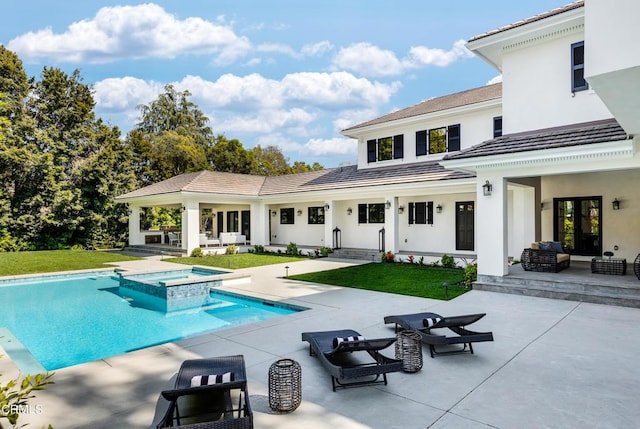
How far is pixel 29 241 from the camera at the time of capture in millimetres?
24688

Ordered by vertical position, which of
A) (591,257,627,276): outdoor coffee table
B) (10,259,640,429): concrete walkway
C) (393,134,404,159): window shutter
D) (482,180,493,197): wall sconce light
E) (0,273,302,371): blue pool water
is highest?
(393,134,404,159): window shutter

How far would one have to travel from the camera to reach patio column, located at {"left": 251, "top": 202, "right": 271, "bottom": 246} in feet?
79.5

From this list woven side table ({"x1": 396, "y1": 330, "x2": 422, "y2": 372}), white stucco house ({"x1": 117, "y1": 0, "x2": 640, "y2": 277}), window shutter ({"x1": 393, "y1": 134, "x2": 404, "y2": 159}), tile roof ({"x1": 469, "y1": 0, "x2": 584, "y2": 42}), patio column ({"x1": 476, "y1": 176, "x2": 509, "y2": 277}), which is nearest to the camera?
woven side table ({"x1": 396, "y1": 330, "x2": 422, "y2": 372})

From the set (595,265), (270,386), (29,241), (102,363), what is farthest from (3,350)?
(29,241)

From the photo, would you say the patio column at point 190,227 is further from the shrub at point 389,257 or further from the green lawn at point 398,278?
the shrub at point 389,257

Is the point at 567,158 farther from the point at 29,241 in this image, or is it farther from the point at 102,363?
the point at 29,241

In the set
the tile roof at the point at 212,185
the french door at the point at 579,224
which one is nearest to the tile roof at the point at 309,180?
the tile roof at the point at 212,185

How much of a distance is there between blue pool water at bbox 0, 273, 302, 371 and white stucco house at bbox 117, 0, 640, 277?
756 cm

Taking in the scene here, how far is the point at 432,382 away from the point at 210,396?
288cm


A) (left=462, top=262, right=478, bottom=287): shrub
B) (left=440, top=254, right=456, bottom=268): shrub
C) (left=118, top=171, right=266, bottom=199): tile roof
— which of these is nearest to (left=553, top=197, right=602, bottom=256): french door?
(left=440, top=254, right=456, bottom=268): shrub

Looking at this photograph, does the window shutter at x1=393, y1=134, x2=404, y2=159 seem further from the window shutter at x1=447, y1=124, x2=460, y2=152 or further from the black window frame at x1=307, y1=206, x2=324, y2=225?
the black window frame at x1=307, y1=206, x2=324, y2=225

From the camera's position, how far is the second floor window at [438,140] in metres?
18.0

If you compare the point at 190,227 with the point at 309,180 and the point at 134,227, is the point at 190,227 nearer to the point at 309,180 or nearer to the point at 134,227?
the point at 134,227

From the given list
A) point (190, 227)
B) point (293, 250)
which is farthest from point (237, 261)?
point (190, 227)
